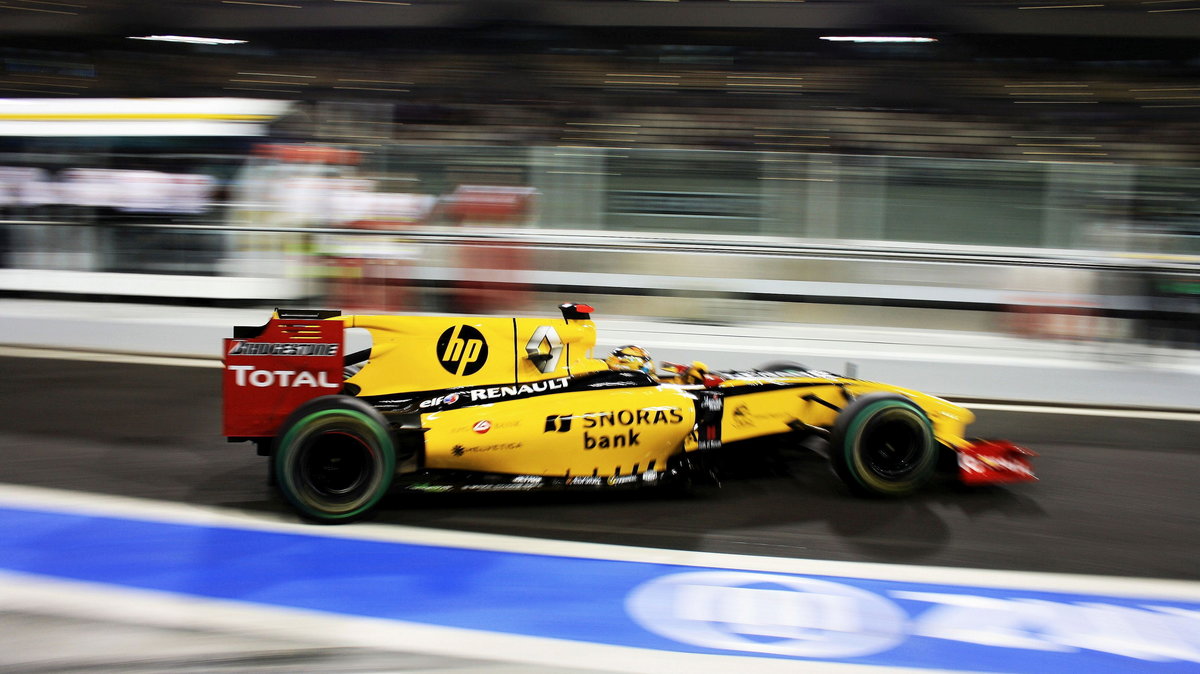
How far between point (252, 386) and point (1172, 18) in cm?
1614

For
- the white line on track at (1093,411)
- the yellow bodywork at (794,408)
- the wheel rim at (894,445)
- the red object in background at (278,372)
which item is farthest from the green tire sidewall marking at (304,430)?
the white line on track at (1093,411)

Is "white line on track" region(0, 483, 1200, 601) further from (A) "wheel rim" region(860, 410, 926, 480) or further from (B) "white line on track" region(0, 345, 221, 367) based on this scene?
(B) "white line on track" region(0, 345, 221, 367)

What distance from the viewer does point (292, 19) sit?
698 inches

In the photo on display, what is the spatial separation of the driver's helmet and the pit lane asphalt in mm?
604

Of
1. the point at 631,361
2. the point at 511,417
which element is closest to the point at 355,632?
the point at 511,417

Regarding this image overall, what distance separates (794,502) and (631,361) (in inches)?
40.7

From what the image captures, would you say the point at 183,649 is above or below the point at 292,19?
below

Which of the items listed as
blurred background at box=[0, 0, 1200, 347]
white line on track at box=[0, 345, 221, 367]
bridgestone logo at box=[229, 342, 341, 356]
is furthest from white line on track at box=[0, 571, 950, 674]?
blurred background at box=[0, 0, 1200, 347]

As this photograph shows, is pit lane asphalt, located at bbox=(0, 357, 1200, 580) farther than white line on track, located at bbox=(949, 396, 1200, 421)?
No

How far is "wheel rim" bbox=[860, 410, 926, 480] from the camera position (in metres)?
4.32

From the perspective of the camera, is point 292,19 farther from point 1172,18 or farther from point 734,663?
point 734,663

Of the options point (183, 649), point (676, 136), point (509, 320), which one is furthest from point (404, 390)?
point (676, 136)

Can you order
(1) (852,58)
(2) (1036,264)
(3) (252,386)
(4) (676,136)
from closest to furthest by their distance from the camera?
(3) (252,386) → (2) (1036,264) → (4) (676,136) → (1) (852,58)

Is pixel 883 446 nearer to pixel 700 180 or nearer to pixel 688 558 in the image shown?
pixel 688 558
